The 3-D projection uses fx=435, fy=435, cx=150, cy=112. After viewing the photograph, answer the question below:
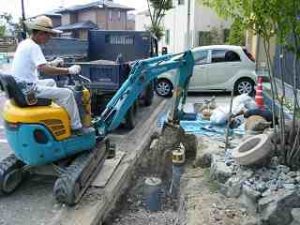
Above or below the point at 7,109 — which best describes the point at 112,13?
above

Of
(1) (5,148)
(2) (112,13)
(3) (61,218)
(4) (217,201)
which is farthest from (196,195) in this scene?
(2) (112,13)

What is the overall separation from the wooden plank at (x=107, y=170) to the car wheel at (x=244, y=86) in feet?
23.3

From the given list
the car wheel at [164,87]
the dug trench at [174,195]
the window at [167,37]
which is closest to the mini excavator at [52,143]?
the dug trench at [174,195]

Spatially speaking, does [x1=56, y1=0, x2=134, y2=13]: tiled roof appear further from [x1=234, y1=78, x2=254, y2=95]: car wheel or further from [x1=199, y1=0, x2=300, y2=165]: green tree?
[x1=199, y1=0, x2=300, y2=165]: green tree

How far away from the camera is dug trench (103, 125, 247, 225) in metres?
4.93

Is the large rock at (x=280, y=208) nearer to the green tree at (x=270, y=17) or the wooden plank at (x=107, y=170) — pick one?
the green tree at (x=270, y=17)

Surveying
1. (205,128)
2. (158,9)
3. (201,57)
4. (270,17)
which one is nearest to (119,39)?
(201,57)

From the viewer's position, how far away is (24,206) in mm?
5699

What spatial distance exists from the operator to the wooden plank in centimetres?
96

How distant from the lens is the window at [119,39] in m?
12.2

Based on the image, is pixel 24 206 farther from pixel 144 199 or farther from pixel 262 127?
pixel 262 127

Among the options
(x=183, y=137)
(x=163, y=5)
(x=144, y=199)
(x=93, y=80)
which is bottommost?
(x=144, y=199)

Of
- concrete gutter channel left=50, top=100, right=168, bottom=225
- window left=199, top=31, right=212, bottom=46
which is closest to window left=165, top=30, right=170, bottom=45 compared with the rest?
window left=199, top=31, right=212, bottom=46

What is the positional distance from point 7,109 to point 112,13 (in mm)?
44347
